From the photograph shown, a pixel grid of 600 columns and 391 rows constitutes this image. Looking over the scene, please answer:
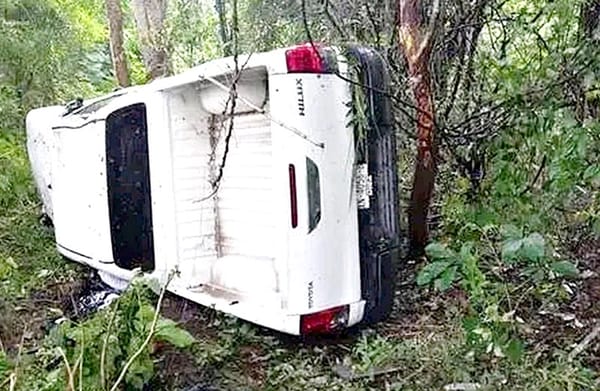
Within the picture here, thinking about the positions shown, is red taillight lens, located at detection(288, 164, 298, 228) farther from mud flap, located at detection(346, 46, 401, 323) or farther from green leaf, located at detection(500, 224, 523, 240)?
green leaf, located at detection(500, 224, 523, 240)

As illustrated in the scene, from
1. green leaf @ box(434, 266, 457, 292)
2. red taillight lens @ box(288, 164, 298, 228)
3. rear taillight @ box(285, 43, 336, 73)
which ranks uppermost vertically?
rear taillight @ box(285, 43, 336, 73)

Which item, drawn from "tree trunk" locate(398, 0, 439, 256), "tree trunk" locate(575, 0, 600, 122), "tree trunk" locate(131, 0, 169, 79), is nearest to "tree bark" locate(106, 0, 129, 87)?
"tree trunk" locate(131, 0, 169, 79)

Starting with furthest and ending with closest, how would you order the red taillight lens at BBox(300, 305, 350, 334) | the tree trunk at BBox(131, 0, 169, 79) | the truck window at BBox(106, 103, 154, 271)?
the tree trunk at BBox(131, 0, 169, 79) < the truck window at BBox(106, 103, 154, 271) < the red taillight lens at BBox(300, 305, 350, 334)

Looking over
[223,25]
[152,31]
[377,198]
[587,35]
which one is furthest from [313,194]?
[152,31]

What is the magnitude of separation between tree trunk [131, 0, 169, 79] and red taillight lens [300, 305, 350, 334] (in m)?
5.26

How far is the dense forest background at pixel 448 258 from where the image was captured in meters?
2.99

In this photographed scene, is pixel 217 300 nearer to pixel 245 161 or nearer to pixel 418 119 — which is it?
pixel 245 161

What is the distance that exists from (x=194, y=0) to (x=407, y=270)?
367 cm

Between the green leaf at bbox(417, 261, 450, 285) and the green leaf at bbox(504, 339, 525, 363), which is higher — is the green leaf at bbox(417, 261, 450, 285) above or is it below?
above

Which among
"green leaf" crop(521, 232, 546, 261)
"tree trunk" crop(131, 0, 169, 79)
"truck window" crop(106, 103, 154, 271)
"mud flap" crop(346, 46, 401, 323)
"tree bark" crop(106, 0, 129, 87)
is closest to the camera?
"green leaf" crop(521, 232, 546, 261)

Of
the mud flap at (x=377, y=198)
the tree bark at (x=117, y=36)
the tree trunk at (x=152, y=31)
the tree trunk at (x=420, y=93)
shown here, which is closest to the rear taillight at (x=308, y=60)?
the mud flap at (x=377, y=198)

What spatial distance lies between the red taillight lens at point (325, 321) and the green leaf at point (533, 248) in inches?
37.0

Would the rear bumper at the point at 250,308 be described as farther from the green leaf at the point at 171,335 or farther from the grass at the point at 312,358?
the green leaf at the point at 171,335

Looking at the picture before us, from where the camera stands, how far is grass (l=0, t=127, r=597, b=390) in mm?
2941
